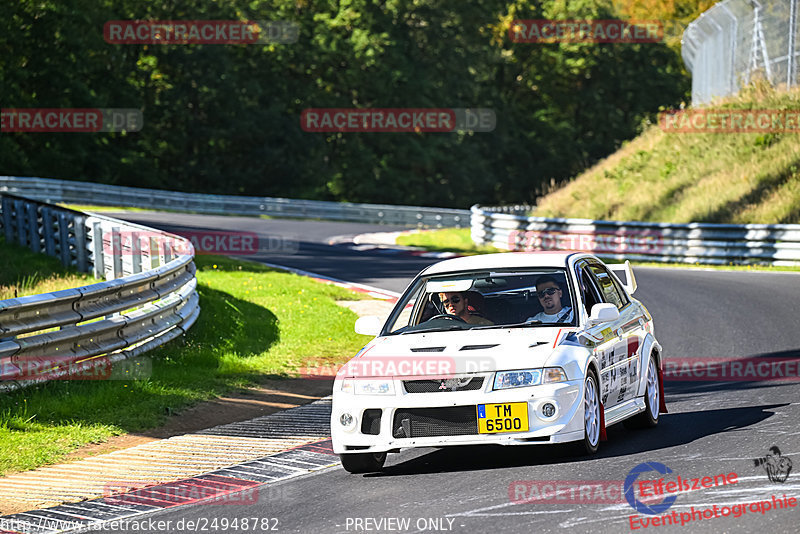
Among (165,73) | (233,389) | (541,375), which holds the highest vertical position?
(165,73)

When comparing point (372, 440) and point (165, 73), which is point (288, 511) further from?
point (165, 73)

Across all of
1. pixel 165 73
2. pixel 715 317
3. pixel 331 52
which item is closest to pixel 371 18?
pixel 331 52

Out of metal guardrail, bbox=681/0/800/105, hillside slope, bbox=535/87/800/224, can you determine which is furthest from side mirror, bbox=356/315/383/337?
metal guardrail, bbox=681/0/800/105

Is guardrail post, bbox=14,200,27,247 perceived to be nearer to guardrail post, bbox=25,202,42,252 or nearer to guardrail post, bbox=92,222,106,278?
guardrail post, bbox=25,202,42,252


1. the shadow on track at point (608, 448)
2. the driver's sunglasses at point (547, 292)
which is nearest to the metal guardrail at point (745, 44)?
the shadow on track at point (608, 448)

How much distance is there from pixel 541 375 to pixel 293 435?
2880mm

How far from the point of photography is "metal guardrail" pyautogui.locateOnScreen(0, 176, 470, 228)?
45.0 metres

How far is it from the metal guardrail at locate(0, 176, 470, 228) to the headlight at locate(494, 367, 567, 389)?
3869 cm

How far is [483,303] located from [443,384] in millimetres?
1402

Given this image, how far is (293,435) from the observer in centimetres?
978

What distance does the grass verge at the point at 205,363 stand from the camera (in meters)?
9.66

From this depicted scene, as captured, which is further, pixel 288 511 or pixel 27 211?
pixel 27 211

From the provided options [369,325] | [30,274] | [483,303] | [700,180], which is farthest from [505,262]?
[700,180]

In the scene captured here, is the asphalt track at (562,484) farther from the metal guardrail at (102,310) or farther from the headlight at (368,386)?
the metal guardrail at (102,310)
